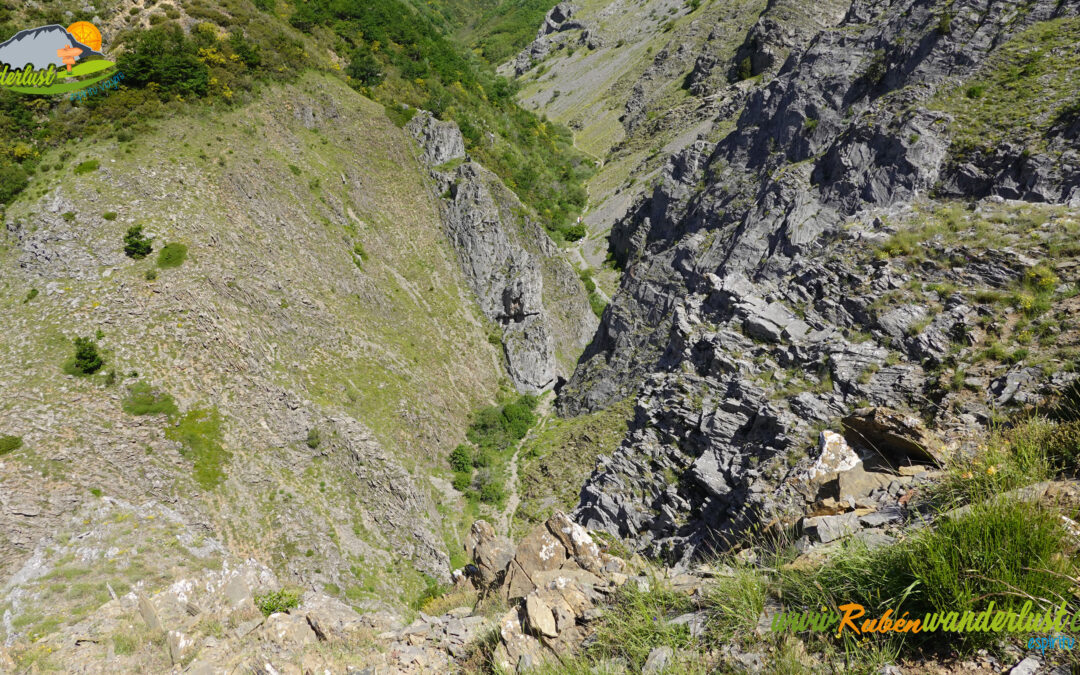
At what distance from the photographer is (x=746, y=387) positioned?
16.6 metres

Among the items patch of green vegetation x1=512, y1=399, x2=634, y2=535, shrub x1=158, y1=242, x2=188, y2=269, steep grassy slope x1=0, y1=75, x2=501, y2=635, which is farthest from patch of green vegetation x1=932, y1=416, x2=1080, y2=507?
shrub x1=158, y1=242, x2=188, y2=269

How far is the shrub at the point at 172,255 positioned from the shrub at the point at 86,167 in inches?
281

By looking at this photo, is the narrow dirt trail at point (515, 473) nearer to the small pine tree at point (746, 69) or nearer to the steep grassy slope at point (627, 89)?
the steep grassy slope at point (627, 89)

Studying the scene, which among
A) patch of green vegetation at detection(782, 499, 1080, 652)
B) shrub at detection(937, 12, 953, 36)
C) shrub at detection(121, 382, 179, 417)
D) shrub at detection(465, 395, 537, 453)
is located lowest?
shrub at detection(465, 395, 537, 453)

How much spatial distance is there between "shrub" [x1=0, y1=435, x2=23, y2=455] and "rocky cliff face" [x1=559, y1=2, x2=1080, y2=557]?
2742 centimetres

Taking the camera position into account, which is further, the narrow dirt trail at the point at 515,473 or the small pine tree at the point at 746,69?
the small pine tree at the point at 746,69

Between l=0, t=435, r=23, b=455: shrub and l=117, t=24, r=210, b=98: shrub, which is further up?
l=117, t=24, r=210, b=98: shrub

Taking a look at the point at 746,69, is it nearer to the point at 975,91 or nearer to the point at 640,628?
the point at 975,91

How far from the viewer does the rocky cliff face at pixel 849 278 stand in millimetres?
13109

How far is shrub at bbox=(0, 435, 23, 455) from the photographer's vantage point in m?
21.8

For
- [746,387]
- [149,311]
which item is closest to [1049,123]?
[746,387]

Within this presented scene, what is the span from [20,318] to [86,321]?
2933mm

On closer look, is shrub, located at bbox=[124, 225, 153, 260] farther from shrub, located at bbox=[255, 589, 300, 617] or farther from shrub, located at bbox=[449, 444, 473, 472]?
shrub, located at bbox=[255, 589, 300, 617]

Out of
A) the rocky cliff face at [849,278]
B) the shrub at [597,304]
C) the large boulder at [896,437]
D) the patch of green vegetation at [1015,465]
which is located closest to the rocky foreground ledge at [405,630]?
the patch of green vegetation at [1015,465]
